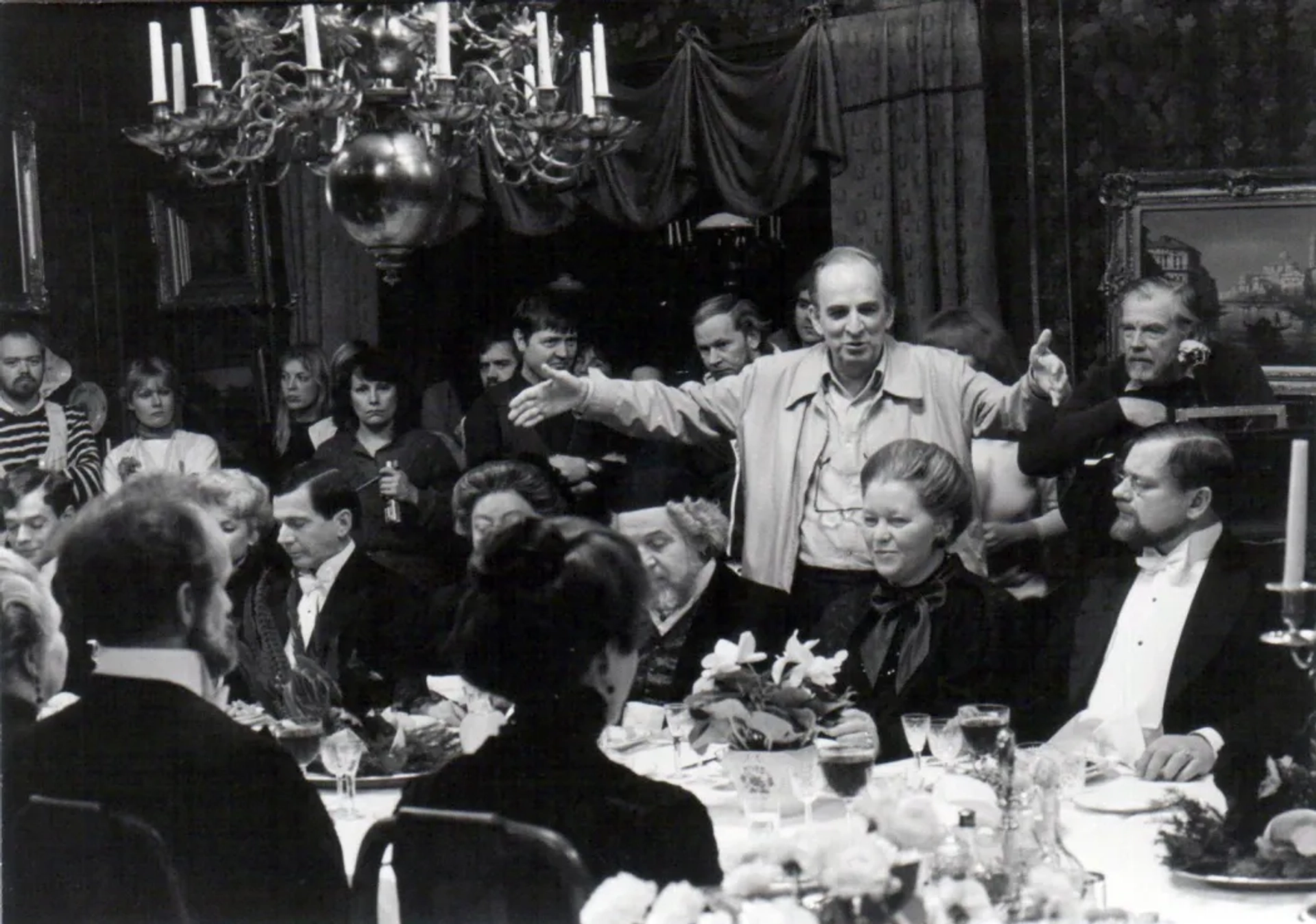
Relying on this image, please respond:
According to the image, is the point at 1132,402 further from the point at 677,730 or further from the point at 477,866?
the point at 477,866

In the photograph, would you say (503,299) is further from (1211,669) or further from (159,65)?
(1211,669)

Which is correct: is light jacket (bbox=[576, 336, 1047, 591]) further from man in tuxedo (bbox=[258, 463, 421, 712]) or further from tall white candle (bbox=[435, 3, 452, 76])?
tall white candle (bbox=[435, 3, 452, 76])

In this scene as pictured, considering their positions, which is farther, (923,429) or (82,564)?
(923,429)

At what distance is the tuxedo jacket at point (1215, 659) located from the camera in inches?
105

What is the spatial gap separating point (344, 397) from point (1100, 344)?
182 centimetres

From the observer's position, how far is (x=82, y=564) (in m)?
2.15

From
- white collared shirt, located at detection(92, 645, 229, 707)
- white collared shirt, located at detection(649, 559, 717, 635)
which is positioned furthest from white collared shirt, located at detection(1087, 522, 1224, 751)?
white collared shirt, located at detection(92, 645, 229, 707)

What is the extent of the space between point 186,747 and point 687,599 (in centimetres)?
134

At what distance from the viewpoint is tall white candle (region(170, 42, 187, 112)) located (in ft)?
9.59

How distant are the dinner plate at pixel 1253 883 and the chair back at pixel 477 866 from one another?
2.47 feet

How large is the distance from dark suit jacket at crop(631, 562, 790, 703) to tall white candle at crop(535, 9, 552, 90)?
1045 millimetres

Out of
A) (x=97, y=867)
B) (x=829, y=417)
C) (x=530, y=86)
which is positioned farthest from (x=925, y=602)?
(x=97, y=867)

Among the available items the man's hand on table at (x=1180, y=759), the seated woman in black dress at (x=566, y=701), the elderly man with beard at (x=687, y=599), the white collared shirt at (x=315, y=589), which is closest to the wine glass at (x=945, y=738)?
the man's hand on table at (x=1180, y=759)

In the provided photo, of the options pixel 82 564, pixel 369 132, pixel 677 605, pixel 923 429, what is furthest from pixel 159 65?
pixel 923 429
